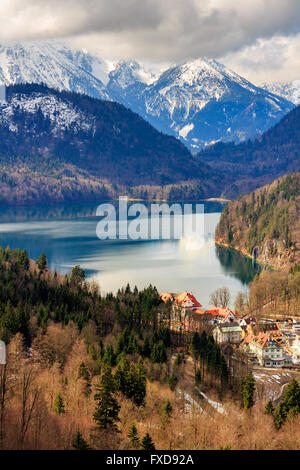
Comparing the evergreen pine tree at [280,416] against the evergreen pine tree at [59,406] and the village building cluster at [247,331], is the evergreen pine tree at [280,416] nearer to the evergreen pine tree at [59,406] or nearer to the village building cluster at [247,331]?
the evergreen pine tree at [59,406]

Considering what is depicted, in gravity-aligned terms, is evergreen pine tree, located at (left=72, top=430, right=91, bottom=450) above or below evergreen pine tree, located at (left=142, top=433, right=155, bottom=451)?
above

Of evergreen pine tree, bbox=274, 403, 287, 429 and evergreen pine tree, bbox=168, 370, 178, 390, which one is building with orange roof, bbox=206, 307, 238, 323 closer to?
evergreen pine tree, bbox=168, 370, 178, 390

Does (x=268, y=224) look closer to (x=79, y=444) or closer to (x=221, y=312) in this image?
(x=221, y=312)

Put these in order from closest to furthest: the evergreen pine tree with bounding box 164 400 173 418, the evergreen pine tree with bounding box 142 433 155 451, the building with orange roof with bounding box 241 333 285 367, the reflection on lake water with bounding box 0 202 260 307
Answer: the evergreen pine tree with bounding box 142 433 155 451
the evergreen pine tree with bounding box 164 400 173 418
the building with orange roof with bounding box 241 333 285 367
the reflection on lake water with bounding box 0 202 260 307

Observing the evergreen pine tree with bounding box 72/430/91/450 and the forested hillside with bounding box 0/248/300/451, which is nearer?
the evergreen pine tree with bounding box 72/430/91/450

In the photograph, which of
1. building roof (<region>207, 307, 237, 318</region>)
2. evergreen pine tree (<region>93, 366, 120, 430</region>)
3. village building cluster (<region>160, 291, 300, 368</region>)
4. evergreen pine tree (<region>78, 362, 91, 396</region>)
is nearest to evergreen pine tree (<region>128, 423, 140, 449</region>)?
evergreen pine tree (<region>93, 366, 120, 430</region>)

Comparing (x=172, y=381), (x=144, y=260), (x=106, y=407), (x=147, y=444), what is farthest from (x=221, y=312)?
(x=144, y=260)

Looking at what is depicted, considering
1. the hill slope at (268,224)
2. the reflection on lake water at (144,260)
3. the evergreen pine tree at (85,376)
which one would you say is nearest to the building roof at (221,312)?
the reflection on lake water at (144,260)
